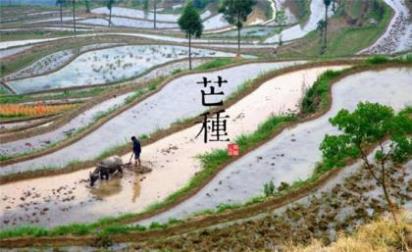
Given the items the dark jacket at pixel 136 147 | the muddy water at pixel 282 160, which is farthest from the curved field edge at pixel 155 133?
the muddy water at pixel 282 160

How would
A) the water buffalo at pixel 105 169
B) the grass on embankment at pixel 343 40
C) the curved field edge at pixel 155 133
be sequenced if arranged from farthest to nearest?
the grass on embankment at pixel 343 40 < the curved field edge at pixel 155 133 < the water buffalo at pixel 105 169

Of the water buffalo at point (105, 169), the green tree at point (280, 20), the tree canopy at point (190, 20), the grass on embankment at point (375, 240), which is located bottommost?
the water buffalo at point (105, 169)

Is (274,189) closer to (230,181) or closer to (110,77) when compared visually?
(230,181)

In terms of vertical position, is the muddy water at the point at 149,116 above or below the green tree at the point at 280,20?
below

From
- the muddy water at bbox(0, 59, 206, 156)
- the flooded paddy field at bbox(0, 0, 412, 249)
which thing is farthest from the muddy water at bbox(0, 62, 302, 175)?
the muddy water at bbox(0, 59, 206, 156)

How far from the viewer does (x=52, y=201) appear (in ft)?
55.6

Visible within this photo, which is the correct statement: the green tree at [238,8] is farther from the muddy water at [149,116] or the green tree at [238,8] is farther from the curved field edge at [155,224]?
the curved field edge at [155,224]

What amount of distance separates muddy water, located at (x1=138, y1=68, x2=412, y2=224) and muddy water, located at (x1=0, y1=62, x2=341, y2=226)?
54.9 inches

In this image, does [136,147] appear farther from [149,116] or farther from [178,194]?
[149,116]

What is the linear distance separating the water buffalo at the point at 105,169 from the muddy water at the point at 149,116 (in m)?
2.35

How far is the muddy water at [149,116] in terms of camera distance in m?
20.6

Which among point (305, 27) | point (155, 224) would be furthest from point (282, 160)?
point (305, 27)

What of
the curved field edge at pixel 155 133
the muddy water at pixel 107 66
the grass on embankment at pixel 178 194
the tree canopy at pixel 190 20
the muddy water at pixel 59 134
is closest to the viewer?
the grass on embankment at pixel 178 194

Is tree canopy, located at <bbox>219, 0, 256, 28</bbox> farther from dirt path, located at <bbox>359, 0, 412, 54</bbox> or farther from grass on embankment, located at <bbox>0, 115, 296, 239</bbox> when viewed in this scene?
grass on embankment, located at <bbox>0, 115, 296, 239</bbox>
